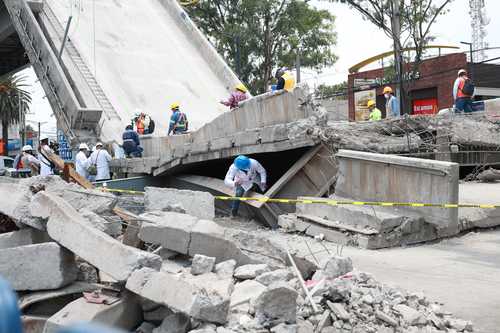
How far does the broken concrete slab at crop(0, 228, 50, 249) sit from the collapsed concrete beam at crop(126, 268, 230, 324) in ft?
7.31

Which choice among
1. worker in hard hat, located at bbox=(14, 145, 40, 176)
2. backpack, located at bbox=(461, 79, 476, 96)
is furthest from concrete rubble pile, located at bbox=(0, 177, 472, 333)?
backpack, located at bbox=(461, 79, 476, 96)

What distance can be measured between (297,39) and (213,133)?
1899 centimetres

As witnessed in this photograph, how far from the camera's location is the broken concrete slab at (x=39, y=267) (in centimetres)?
575

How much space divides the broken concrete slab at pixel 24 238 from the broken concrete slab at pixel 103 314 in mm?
1775

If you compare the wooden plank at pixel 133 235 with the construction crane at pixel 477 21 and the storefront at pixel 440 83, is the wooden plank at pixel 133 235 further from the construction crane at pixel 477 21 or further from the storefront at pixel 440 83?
the construction crane at pixel 477 21

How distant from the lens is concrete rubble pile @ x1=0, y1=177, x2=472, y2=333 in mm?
4672

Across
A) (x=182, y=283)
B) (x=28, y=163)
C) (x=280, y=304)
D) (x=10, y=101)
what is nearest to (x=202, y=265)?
(x=182, y=283)

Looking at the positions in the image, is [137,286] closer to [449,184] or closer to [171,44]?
[449,184]

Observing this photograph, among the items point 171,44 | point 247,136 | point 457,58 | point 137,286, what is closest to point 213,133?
point 247,136

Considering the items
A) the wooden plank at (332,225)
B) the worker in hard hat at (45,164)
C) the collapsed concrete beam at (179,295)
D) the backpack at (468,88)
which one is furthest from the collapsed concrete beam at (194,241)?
the backpack at (468,88)

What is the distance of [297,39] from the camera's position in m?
30.9

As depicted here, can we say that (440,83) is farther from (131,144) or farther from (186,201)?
(186,201)

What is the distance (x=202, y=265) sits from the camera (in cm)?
587

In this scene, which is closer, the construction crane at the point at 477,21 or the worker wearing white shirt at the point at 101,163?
the worker wearing white shirt at the point at 101,163
